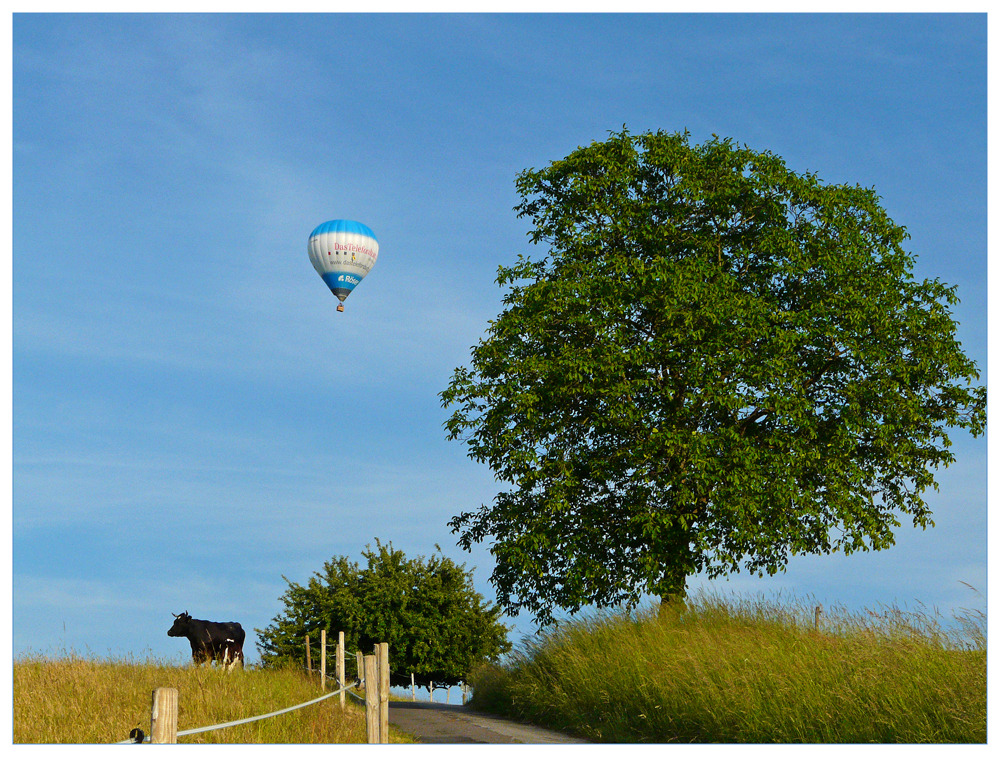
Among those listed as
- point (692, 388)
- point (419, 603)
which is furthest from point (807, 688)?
point (419, 603)

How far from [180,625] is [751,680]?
18837mm

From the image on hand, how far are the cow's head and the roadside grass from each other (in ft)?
21.2

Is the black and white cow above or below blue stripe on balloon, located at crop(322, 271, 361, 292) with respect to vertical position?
below

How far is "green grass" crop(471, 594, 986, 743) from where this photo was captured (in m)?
12.1

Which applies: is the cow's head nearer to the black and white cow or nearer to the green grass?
the black and white cow

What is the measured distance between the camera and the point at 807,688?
519 inches

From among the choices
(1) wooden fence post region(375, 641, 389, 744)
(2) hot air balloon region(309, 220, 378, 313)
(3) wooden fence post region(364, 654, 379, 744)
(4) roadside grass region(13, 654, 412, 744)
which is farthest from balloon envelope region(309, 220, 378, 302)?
(3) wooden fence post region(364, 654, 379, 744)

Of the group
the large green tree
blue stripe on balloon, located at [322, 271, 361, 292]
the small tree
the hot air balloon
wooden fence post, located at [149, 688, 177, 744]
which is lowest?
the small tree

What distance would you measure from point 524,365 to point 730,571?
6871 millimetres

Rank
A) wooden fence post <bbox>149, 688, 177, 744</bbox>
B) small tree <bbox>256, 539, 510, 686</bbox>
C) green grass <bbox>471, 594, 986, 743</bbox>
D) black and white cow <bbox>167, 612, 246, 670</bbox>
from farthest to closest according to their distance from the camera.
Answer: small tree <bbox>256, 539, 510, 686</bbox> → black and white cow <bbox>167, 612, 246, 670</bbox> → green grass <bbox>471, 594, 986, 743</bbox> → wooden fence post <bbox>149, 688, 177, 744</bbox>

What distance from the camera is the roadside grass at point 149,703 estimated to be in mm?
14047

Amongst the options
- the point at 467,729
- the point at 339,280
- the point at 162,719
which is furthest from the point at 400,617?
the point at 162,719

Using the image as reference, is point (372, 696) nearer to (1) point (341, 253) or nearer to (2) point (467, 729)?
(2) point (467, 729)

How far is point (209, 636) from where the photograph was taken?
2648 cm
